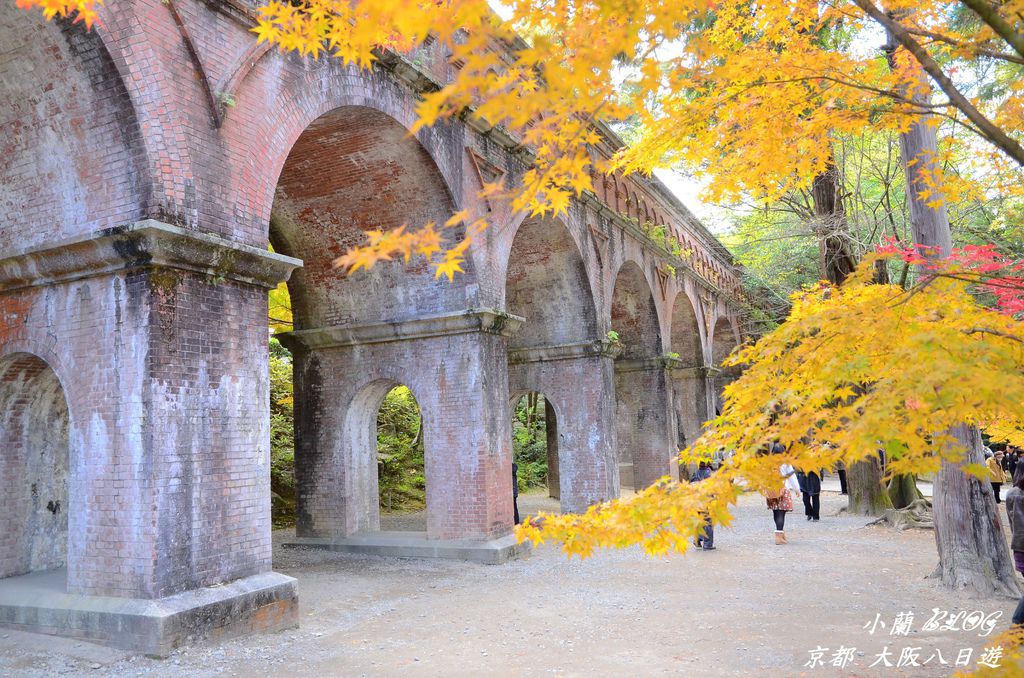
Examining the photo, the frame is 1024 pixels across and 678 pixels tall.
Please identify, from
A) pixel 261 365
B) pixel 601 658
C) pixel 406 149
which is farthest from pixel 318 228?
pixel 601 658

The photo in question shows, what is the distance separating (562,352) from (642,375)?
17.7 ft

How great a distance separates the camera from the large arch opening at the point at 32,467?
24.0ft

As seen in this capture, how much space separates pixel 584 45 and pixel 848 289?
2.63m

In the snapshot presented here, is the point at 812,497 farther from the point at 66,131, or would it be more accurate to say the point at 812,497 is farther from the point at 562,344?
the point at 66,131

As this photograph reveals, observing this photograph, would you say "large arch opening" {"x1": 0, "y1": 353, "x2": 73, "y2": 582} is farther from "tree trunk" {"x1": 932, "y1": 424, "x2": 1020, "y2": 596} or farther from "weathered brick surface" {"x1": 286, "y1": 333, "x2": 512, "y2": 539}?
"tree trunk" {"x1": 932, "y1": 424, "x2": 1020, "y2": 596}

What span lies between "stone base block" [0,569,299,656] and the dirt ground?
0.12 meters

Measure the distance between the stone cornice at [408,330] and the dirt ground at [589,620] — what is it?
3.40 m

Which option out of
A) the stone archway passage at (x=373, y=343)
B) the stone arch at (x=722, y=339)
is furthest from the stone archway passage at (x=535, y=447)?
the stone archway passage at (x=373, y=343)

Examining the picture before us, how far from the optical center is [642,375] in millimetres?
20531

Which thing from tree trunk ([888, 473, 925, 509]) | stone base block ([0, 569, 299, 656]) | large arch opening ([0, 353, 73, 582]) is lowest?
tree trunk ([888, 473, 925, 509])

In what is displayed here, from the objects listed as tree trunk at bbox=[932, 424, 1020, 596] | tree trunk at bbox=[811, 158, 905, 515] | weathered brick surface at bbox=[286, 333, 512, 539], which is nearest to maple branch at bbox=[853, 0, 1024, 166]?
tree trunk at bbox=[932, 424, 1020, 596]

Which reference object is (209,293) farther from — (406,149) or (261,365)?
(406,149)

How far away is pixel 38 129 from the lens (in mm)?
6770

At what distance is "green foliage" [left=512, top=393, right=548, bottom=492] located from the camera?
24.0m
